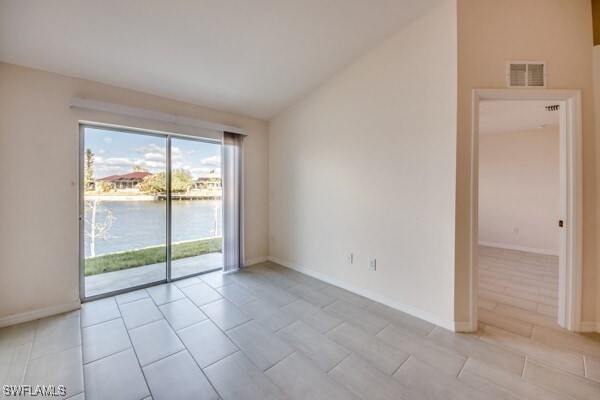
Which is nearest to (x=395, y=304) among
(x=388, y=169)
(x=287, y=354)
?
(x=287, y=354)

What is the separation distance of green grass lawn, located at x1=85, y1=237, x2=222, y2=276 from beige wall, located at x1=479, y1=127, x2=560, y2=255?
225 inches

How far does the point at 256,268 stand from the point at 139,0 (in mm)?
3378

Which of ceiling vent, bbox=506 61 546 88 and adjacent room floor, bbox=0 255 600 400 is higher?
ceiling vent, bbox=506 61 546 88

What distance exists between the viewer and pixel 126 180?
2.90m

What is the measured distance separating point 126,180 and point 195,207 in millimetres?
913

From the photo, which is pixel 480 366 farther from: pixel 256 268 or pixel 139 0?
pixel 139 0

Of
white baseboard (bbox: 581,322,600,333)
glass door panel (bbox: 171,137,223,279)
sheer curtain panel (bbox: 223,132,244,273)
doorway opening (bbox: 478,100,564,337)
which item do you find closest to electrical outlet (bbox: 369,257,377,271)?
doorway opening (bbox: 478,100,564,337)

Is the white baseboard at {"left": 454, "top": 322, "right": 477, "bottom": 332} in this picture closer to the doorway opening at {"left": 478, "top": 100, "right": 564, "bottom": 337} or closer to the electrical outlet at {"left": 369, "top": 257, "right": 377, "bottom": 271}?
the doorway opening at {"left": 478, "top": 100, "right": 564, "bottom": 337}

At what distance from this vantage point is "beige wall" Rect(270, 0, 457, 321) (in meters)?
2.17

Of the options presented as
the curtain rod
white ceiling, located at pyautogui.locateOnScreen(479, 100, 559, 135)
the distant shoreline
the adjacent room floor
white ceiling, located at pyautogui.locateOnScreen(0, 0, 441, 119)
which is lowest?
the adjacent room floor

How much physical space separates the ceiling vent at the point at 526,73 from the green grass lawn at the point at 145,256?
157 inches

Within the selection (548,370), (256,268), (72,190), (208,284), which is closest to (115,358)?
(208,284)

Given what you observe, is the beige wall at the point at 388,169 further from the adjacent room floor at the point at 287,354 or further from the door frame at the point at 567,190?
the adjacent room floor at the point at 287,354

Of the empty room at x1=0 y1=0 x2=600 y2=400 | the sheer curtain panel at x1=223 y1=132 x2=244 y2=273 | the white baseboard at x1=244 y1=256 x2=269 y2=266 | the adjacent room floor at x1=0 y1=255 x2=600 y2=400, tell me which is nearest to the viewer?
the adjacent room floor at x1=0 y1=255 x2=600 y2=400
